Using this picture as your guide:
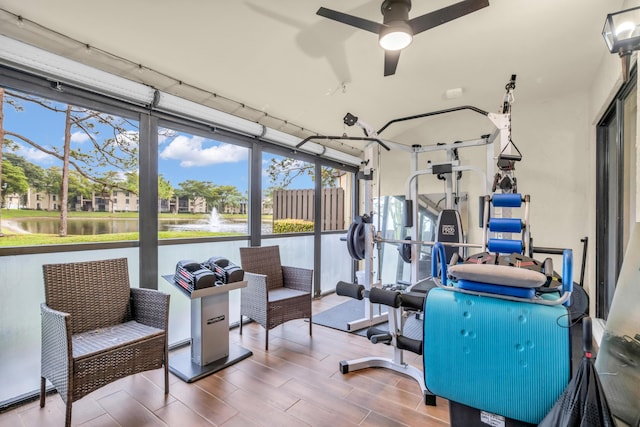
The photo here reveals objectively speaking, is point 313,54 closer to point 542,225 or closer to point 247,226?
point 247,226

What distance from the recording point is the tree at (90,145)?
2.21 m

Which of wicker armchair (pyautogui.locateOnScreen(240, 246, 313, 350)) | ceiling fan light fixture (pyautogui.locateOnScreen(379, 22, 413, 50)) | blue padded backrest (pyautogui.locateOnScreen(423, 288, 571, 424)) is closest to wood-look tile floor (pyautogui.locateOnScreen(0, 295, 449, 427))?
wicker armchair (pyautogui.locateOnScreen(240, 246, 313, 350))

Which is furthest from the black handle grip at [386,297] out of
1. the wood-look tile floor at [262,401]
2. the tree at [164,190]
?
the tree at [164,190]

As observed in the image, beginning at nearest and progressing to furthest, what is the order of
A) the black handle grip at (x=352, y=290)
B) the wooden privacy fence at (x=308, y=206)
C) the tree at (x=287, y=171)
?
1. the black handle grip at (x=352, y=290)
2. the tree at (x=287, y=171)
3. the wooden privacy fence at (x=308, y=206)

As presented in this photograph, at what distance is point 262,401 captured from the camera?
2084mm

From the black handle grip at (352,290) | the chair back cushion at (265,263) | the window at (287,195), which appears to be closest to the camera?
the black handle grip at (352,290)

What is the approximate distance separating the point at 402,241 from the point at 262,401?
1779 mm

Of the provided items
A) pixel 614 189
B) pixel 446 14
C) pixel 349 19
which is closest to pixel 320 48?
pixel 349 19

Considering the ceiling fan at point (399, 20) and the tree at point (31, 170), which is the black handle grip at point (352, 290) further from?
the tree at point (31, 170)

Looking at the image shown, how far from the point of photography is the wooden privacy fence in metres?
4.20

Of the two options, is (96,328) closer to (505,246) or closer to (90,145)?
(90,145)

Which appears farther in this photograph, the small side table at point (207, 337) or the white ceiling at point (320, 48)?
the small side table at point (207, 337)

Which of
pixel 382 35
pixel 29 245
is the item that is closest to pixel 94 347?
pixel 29 245

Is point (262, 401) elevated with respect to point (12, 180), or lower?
lower
